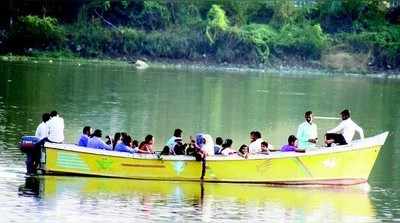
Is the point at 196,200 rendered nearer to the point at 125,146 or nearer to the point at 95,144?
the point at 125,146

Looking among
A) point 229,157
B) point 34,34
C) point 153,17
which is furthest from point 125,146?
point 153,17

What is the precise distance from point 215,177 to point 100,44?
223 ft

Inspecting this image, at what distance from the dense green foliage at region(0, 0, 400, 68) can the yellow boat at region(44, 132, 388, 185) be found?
6559cm

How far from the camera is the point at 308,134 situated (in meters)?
28.7

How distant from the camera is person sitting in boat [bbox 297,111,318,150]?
93.9 feet

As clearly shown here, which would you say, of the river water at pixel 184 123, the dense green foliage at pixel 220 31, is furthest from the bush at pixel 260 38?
the river water at pixel 184 123

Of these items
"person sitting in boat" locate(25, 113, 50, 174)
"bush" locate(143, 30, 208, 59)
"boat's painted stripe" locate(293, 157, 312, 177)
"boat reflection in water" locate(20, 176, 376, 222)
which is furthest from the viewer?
"bush" locate(143, 30, 208, 59)

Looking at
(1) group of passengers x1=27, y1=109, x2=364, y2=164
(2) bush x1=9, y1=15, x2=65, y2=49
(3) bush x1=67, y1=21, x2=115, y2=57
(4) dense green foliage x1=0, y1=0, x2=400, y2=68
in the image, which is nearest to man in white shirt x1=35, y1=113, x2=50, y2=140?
(1) group of passengers x1=27, y1=109, x2=364, y2=164

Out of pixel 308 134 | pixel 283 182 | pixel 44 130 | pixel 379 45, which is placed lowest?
pixel 283 182

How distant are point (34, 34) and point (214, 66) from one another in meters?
15.5

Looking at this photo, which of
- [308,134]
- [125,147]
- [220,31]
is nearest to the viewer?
[125,147]

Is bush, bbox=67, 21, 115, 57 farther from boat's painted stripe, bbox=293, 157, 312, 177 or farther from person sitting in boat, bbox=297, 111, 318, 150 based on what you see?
A: boat's painted stripe, bbox=293, 157, 312, 177

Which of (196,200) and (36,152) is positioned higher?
(36,152)

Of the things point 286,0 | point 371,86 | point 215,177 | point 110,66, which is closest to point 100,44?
point 110,66
